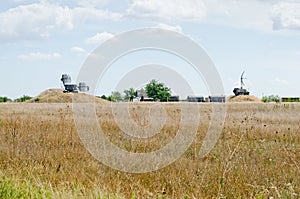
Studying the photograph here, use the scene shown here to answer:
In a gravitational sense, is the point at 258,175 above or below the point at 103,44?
below

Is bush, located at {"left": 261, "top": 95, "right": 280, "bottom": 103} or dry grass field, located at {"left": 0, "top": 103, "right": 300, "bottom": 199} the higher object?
bush, located at {"left": 261, "top": 95, "right": 280, "bottom": 103}

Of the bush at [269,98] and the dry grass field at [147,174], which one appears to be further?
the bush at [269,98]

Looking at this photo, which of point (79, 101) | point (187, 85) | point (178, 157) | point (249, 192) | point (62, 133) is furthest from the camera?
point (79, 101)

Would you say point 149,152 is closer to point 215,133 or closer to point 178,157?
point 178,157

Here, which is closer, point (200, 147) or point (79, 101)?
point (200, 147)

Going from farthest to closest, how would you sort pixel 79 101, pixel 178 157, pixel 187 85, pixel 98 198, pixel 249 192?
pixel 79 101 < pixel 187 85 < pixel 178 157 < pixel 249 192 < pixel 98 198

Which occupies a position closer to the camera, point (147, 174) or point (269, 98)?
point (147, 174)

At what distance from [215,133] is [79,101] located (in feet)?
45.7

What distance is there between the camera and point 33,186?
21.7ft

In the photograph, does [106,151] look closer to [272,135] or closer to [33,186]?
[33,186]

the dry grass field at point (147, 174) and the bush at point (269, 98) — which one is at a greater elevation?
the bush at point (269, 98)

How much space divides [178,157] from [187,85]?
182cm

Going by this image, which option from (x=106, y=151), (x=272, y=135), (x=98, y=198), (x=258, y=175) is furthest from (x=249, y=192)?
(x=272, y=135)

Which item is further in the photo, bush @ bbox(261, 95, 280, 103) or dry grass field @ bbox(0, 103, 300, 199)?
bush @ bbox(261, 95, 280, 103)
